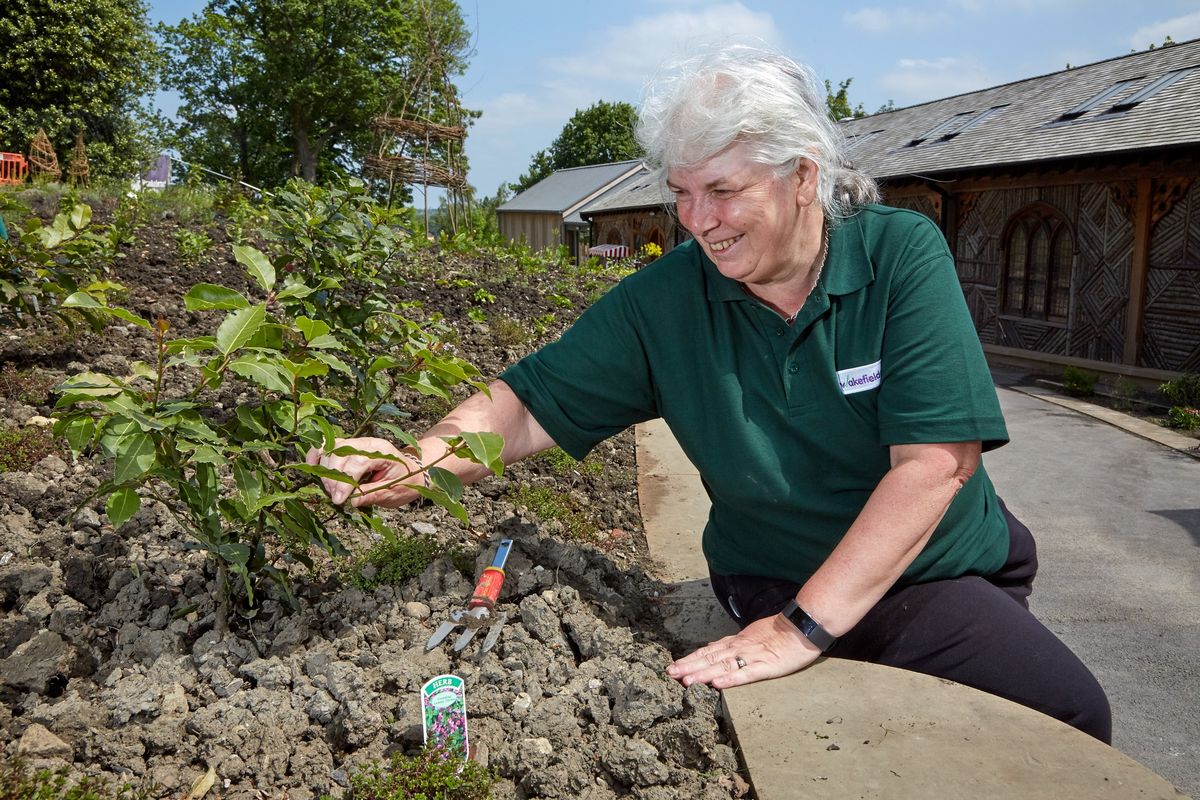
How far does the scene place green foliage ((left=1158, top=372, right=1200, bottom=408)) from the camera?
1048 cm

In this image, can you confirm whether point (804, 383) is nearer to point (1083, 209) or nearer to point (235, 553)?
point (235, 553)

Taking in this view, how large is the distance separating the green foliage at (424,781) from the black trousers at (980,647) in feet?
3.27

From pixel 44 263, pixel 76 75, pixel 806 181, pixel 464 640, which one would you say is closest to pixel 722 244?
pixel 806 181

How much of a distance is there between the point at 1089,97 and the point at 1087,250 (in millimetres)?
3775

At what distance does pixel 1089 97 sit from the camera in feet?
53.3

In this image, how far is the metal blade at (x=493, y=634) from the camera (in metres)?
2.28

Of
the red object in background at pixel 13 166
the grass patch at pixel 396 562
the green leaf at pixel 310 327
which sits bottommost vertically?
the grass patch at pixel 396 562

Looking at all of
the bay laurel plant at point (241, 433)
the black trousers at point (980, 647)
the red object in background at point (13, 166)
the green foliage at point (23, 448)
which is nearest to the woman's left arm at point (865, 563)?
the black trousers at point (980, 647)

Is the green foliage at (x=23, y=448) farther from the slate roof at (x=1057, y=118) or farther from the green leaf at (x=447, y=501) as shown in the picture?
the slate roof at (x=1057, y=118)

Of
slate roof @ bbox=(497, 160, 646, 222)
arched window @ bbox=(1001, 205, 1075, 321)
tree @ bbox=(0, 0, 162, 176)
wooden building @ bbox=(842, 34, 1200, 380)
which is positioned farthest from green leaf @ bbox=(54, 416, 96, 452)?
slate roof @ bbox=(497, 160, 646, 222)

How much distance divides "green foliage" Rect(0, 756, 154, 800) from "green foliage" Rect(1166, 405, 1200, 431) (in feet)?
32.9

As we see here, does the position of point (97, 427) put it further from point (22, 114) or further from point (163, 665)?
point (22, 114)

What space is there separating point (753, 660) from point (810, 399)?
625 mm

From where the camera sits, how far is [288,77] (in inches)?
1756
